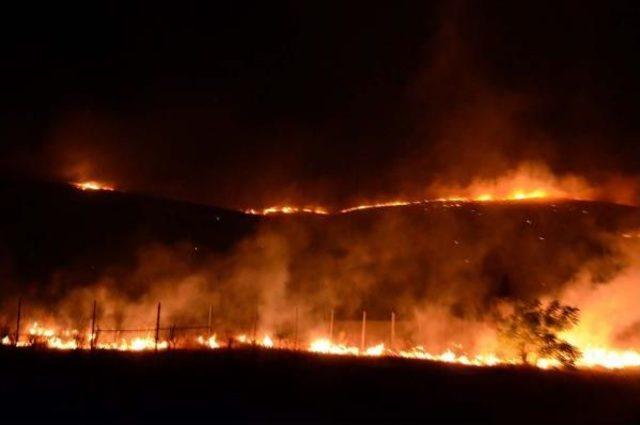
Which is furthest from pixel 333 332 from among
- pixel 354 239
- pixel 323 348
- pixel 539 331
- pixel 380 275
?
pixel 354 239

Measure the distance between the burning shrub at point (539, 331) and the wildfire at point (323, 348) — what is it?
0.24 m

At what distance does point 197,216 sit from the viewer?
3164 centimetres

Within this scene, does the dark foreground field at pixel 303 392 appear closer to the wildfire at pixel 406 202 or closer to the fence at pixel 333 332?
the fence at pixel 333 332

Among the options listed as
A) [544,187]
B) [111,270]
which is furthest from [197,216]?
[544,187]

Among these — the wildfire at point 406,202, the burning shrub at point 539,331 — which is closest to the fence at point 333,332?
the burning shrub at point 539,331

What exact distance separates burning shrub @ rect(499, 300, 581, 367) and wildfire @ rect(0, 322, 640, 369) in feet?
0.80

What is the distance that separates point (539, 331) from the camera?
44.9 ft

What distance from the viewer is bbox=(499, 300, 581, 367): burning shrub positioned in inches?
522

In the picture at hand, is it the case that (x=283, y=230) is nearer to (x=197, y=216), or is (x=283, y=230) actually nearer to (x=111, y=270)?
(x=197, y=216)

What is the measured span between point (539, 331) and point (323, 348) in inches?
235

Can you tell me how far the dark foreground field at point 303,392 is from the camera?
29.2 feet

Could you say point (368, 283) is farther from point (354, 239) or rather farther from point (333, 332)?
point (333, 332)

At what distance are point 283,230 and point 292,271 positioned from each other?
3418 mm

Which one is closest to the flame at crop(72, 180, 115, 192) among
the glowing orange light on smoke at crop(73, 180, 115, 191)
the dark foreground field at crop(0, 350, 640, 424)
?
the glowing orange light on smoke at crop(73, 180, 115, 191)
